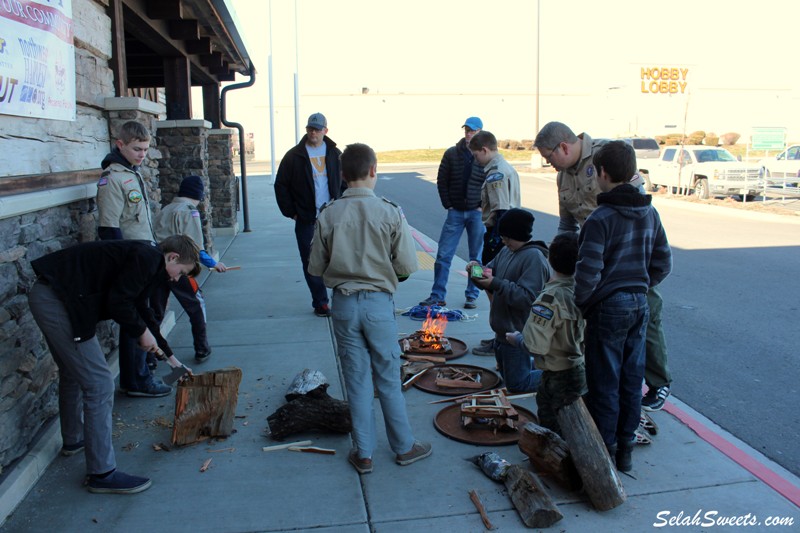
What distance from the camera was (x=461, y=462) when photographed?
→ 3.90 m

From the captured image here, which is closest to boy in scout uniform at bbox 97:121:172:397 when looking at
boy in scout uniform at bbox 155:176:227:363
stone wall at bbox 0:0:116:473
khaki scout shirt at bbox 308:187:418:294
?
stone wall at bbox 0:0:116:473

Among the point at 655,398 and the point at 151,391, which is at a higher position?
the point at 655,398

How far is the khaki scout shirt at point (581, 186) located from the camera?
439cm

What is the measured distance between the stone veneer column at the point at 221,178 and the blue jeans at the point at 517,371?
9.40m

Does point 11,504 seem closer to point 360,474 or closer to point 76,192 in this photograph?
point 360,474

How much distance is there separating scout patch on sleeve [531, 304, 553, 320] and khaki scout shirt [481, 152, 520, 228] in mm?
2443

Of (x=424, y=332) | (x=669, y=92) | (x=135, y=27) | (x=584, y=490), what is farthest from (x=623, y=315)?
(x=669, y=92)

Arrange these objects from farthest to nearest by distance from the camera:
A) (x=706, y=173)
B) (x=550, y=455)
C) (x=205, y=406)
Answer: (x=706, y=173), (x=205, y=406), (x=550, y=455)

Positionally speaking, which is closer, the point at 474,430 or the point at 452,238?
the point at 474,430

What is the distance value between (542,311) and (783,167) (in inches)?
810

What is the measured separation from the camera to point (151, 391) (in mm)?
4914

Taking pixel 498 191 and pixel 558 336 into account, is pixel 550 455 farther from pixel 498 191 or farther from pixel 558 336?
pixel 498 191

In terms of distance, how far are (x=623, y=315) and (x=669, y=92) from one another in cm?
3324

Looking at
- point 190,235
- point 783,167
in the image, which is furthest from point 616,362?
point 783,167
